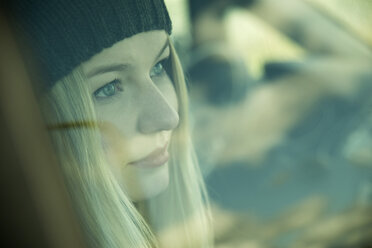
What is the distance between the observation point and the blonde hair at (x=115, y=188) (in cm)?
→ 116

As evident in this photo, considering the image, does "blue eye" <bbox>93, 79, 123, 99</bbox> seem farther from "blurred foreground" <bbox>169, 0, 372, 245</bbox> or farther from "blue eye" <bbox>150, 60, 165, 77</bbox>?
"blurred foreground" <bbox>169, 0, 372, 245</bbox>

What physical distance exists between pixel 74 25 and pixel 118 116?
28 cm

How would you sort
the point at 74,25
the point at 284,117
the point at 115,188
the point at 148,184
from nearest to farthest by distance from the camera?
the point at 74,25 → the point at 115,188 → the point at 148,184 → the point at 284,117

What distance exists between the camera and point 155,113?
139 cm

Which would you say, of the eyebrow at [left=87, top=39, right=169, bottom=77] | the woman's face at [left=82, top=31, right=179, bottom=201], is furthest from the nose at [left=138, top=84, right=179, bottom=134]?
the eyebrow at [left=87, top=39, right=169, bottom=77]

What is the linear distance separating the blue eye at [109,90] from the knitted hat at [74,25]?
96 mm

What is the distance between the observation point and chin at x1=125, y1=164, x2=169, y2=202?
137cm

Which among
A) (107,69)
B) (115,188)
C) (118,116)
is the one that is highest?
(107,69)

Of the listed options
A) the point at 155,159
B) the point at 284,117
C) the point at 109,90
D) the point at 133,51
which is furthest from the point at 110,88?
the point at 284,117

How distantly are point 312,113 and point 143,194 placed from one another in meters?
0.75

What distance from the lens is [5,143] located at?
791mm

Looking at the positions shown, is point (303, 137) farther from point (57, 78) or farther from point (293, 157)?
point (57, 78)

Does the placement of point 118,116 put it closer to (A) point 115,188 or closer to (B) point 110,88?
(B) point 110,88

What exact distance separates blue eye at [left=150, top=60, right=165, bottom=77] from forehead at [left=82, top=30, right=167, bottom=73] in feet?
0.08
